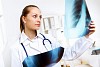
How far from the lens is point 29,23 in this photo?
1.19 metres

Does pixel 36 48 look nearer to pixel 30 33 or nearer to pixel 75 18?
pixel 30 33

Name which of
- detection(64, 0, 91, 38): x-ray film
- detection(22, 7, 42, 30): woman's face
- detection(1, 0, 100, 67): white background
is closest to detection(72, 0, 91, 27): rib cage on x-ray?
Result: detection(64, 0, 91, 38): x-ray film

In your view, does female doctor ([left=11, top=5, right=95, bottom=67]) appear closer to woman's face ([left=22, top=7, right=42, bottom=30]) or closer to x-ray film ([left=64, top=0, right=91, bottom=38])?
woman's face ([left=22, top=7, right=42, bottom=30])

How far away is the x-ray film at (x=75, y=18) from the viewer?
4.53ft

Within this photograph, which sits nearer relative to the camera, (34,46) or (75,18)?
(34,46)

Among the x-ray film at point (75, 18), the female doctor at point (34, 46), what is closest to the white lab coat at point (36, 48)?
the female doctor at point (34, 46)

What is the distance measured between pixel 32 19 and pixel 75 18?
416 mm

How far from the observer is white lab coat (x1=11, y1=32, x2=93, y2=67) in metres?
1.17

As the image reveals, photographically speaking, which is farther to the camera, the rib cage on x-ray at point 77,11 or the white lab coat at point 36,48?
the rib cage on x-ray at point 77,11

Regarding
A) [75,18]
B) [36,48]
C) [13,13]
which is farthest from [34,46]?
[75,18]

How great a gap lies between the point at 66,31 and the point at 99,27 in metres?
0.35

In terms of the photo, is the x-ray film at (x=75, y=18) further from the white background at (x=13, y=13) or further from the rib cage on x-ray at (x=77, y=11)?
the white background at (x=13, y=13)

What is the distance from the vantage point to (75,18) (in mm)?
1416

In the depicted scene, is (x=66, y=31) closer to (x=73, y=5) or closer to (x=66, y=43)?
(x=66, y=43)
